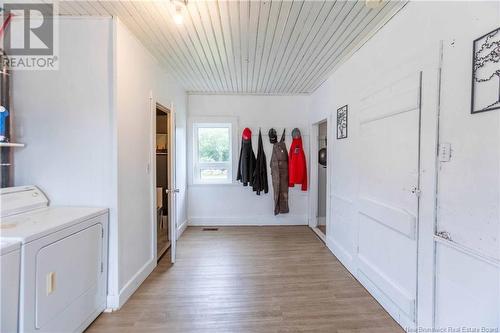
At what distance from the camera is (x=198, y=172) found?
4.60 meters

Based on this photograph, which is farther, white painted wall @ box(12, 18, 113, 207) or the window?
the window

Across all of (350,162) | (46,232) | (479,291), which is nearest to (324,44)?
(350,162)

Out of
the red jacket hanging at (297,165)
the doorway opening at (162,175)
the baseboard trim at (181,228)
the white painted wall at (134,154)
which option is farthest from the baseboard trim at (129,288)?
the red jacket hanging at (297,165)

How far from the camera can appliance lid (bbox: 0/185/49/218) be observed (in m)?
1.68

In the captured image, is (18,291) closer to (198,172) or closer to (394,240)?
(394,240)

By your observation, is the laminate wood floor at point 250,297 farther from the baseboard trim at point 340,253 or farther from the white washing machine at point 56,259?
the white washing machine at point 56,259

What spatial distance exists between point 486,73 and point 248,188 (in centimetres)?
368

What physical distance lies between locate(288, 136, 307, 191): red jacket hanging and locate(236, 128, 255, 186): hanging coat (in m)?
0.70

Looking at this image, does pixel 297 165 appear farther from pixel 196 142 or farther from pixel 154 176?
pixel 154 176

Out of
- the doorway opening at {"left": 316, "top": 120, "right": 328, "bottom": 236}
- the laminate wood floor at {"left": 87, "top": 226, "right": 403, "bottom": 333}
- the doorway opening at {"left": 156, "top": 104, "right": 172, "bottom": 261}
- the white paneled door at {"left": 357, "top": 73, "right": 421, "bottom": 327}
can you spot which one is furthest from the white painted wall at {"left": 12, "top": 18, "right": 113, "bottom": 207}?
the doorway opening at {"left": 316, "top": 120, "right": 328, "bottom": 236}

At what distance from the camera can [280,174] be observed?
449cm

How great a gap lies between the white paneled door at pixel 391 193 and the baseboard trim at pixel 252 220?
2099 mm

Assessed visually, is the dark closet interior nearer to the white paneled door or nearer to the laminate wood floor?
the laminate wood floor

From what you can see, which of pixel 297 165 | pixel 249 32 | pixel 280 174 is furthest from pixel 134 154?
pixel 297 165
